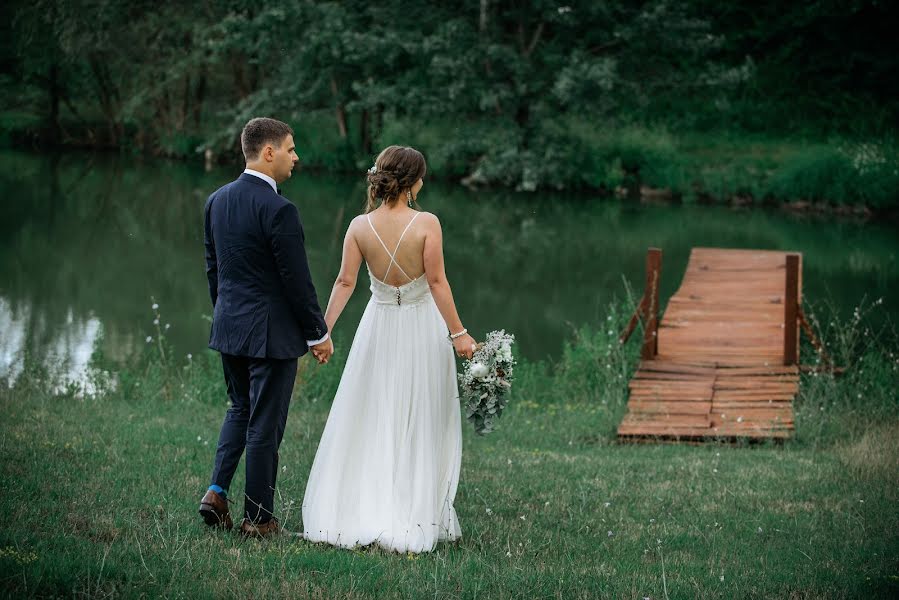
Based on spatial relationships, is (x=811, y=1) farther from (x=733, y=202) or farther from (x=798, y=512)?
(x=798, y=512)

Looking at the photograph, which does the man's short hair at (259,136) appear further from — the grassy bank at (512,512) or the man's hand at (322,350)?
the grassy bank at (512,512)

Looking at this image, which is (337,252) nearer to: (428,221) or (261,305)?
(428,221)

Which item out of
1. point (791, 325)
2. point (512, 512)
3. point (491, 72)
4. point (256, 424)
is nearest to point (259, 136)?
point (256, 424)

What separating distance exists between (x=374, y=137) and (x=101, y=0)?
9.14 meters

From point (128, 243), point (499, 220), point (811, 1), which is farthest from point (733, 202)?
point (128, 243)

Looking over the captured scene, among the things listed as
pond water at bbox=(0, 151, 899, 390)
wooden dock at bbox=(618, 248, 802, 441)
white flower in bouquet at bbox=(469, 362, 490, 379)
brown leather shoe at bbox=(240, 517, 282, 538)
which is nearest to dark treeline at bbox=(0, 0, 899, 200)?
pond water at bbox=(0, 151, 899, 390)

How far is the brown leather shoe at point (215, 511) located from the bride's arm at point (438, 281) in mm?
1257

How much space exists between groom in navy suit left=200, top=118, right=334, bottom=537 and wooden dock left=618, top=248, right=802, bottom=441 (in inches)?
166

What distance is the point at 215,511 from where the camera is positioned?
15.8ft

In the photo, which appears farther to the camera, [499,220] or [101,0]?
[101,0]

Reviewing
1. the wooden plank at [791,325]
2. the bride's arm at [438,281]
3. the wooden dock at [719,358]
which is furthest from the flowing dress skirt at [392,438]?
the wooden plank at [791,325]

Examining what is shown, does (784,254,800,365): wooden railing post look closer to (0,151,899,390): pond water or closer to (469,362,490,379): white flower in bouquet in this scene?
(0,151,899,390): pond water

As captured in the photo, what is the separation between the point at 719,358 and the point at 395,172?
6591 millimetres

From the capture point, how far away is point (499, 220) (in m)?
23.9
